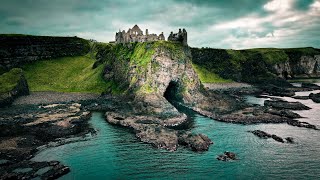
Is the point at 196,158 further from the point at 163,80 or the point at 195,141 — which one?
the point at 163,80

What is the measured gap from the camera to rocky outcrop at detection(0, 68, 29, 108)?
298 feet

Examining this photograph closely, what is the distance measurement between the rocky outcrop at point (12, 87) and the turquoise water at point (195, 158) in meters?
45.2

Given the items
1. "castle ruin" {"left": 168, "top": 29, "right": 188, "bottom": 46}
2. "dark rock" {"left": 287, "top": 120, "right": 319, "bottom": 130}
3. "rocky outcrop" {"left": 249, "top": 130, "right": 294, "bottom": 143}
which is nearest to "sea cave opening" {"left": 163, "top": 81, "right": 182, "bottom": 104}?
"castle ruin" {"left": 168, "top": 29, "right": 188, "bottom": 46}

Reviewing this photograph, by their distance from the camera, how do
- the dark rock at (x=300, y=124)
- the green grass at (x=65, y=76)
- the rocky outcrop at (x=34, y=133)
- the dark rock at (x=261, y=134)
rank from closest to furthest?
the rocky outcrop at (x=34, y=133) < the dark rock at (x=261, y=134) < the dark rock at (x=300, y=124) < the green grass at (x=65, y=76)

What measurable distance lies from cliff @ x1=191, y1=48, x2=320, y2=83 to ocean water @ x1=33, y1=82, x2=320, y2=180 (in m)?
101

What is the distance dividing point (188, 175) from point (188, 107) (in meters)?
47.5

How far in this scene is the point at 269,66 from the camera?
180m

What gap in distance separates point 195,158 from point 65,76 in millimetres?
94447

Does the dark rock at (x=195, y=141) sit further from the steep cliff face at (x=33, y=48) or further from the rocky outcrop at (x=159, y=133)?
the steep cliff face at (x=33, y=48)

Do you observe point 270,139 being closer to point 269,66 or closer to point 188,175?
point 188,175

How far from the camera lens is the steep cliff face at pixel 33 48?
131875 mm

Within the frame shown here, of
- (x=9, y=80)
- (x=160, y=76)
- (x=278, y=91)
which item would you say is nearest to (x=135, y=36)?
(x=160, y=76)

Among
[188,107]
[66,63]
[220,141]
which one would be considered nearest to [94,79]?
[66,63]

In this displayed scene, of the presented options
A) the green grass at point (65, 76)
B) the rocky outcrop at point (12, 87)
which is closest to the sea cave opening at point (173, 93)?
the green grass at point (65, 76)
